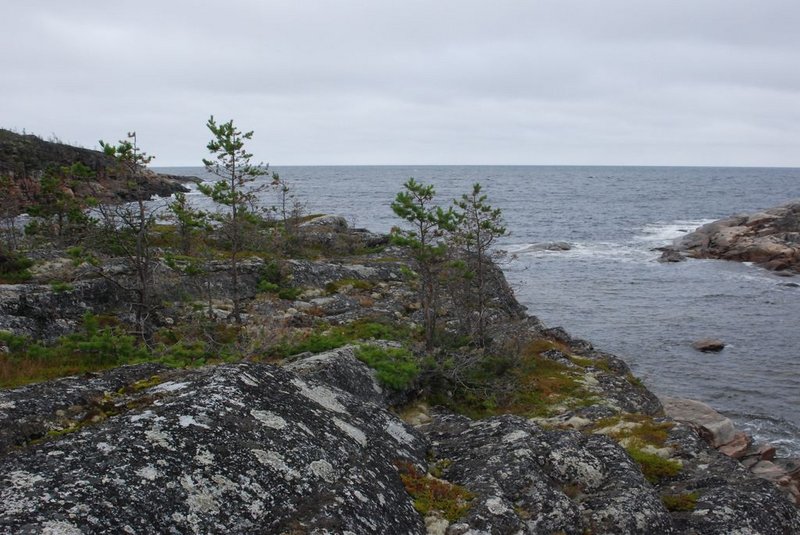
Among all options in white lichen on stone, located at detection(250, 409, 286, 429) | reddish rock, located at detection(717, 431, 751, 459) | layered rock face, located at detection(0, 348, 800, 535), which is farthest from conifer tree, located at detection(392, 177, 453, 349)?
white lichen on stone, located at detection(250, 409, 286, 429)

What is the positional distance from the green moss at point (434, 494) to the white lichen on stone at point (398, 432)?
74 cm

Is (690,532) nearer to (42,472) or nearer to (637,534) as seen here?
(637,534)

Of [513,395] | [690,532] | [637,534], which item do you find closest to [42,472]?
[637,534]

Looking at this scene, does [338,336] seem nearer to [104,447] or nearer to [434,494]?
[434,494]

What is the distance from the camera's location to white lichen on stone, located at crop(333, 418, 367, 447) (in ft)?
22.0

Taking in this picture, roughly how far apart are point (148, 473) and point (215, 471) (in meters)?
0.57

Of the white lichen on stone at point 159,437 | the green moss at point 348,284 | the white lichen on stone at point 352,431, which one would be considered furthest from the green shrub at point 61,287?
the white lichen on stone at point 159,437

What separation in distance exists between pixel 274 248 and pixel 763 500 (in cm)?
2749

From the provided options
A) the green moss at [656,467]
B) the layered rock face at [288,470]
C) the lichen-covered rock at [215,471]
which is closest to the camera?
the lichen-covered rock at [215,471]

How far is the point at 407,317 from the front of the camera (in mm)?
22438

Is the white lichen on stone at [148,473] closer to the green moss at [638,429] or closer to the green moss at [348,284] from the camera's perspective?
the green moss at [638,429]

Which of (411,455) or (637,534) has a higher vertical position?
(411,455)

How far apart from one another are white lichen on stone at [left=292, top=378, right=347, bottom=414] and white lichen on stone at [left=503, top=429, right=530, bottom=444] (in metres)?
2.42

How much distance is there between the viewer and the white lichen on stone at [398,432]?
7.68 m
